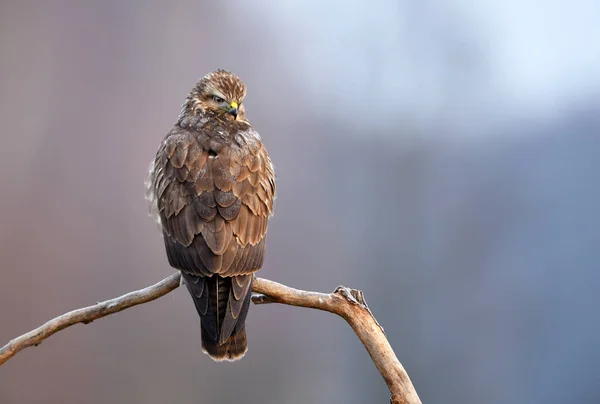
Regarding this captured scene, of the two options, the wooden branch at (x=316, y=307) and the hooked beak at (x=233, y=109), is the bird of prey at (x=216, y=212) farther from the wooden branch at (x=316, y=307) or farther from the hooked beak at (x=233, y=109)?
the wooden branch at (x=316, y=307)

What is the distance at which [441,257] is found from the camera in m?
3.98

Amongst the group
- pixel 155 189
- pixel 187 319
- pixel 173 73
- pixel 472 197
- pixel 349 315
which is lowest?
pixel 187 319

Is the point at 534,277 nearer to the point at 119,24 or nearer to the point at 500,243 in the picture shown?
the point at 500,243

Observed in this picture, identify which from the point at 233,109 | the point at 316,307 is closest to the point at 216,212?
the point at 316,307

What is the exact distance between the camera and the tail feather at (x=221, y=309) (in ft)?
7.63

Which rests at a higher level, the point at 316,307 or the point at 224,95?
the point at 224,95

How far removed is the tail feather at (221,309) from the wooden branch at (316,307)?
155 mm

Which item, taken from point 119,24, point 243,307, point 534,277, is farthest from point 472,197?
point 119,24

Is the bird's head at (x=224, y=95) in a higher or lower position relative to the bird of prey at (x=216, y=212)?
higher

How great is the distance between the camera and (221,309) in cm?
234

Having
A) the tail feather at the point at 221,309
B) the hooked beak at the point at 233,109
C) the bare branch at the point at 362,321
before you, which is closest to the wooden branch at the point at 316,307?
the bare branch at the point at 362,321

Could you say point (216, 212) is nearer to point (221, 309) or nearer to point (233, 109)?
point (221, 309)

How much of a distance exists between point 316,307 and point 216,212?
1.81 feet

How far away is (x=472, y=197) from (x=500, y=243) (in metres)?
0.34
